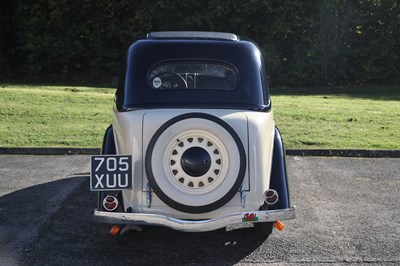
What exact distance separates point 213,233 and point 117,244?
97 cm

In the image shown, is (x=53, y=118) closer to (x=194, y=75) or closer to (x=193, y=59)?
(x=194, y=75)

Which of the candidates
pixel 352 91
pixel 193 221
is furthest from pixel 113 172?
pixel 352 91

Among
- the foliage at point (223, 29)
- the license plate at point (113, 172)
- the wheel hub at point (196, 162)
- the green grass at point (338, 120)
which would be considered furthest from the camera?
the foliage at point (223, 29)

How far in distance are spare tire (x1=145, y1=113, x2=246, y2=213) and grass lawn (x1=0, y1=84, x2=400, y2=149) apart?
451 cm

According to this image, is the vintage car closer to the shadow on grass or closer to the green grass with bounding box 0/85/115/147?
the green grass with bounding box 0/85/115/147

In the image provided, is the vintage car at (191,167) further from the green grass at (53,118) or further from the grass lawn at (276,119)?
the green grass at (53,118)

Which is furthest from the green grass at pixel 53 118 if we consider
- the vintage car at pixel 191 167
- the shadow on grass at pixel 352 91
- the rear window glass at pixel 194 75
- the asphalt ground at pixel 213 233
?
the shadow on grass at pixel 352 91

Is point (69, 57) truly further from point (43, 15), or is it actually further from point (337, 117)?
point (337, 117)

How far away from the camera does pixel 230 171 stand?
198 inches

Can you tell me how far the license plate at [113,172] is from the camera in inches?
200

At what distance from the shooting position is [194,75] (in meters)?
6.11

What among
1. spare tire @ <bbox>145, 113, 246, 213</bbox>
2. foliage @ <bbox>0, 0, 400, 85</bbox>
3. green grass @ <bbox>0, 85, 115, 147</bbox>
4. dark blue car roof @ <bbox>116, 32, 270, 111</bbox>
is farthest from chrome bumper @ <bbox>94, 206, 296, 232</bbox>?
foliage @ <bbox>0, 0, 400, 85</bbox>

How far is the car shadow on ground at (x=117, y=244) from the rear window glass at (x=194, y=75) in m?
1.50

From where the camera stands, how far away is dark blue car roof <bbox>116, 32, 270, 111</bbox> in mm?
5699
